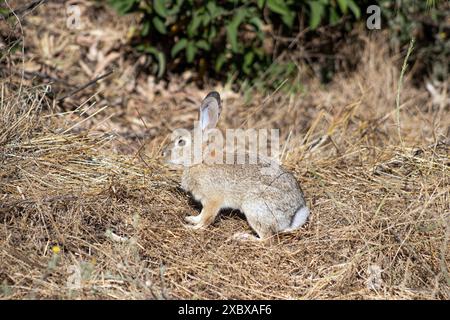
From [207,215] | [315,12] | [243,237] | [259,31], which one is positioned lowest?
[243,237]

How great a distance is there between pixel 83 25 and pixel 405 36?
416 cm

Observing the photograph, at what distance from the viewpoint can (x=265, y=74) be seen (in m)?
7.71

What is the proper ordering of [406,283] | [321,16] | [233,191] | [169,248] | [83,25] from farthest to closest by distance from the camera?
[83,25], [321,16], [233,191], [169,248], [406,283]

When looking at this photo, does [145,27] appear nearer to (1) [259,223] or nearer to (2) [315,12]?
(2) [315,12]

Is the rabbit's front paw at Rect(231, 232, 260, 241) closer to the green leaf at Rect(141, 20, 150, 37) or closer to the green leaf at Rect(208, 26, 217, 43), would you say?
the green leaf at Rect(208, 26, 217, 43)

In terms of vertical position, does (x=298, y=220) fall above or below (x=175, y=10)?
below

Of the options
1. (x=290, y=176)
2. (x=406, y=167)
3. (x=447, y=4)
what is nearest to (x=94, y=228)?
(x=290, y=176)

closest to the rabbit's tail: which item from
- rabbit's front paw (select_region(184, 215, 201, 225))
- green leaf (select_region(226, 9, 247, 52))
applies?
rabbit's front paw (select_region(184, 215, 201, 225))

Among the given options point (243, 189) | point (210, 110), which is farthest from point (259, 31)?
point (243, 189)

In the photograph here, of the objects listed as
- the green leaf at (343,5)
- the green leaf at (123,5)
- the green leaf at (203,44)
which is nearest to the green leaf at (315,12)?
the green leaf at (343,5)

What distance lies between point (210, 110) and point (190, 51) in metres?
2.47

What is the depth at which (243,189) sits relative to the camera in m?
4.88

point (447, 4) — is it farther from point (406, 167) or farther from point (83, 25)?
point (83, 25)

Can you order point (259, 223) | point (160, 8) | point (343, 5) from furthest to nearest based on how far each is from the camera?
point (343, 5)
point (160, 8)
point (259, 223)
